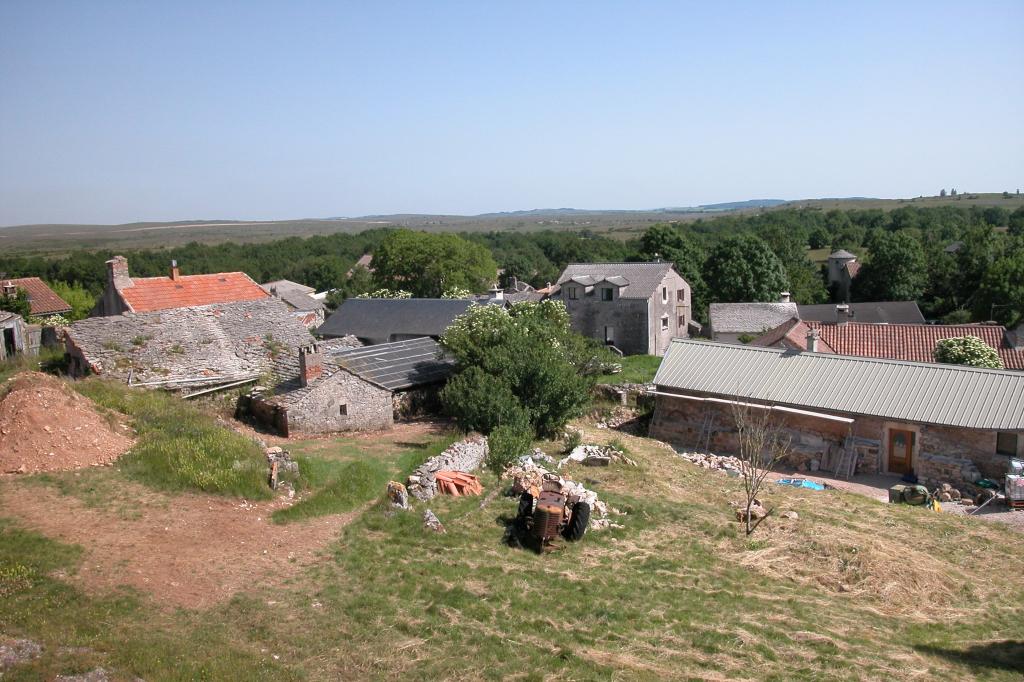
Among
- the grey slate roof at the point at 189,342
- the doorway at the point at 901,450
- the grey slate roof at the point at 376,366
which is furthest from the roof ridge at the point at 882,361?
the grey slate roof at the point at 189,342

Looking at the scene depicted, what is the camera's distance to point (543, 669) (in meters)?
9.79

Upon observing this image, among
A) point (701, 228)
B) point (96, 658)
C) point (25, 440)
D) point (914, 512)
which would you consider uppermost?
point (701, 228)

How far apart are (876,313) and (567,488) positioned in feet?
139

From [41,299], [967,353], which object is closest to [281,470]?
[967,353]

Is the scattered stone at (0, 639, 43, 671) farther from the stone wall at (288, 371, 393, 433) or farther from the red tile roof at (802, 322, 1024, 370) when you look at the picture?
the red tile roof at (802, 322, 1024, 370)

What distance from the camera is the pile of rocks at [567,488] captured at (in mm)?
15984

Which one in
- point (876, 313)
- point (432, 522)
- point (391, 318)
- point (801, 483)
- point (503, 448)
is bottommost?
point (801, 483)

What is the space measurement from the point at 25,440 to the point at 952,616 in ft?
60.9

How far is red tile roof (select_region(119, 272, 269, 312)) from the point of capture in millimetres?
35438

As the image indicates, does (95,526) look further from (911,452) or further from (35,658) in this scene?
(911,452)

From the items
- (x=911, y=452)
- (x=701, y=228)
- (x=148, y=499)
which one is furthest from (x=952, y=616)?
(x=701, y=228)

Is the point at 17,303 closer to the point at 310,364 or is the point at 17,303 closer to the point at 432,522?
the point at 310,364

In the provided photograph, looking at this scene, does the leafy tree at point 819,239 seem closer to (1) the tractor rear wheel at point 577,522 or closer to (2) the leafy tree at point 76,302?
(2) the leafy tree at point 76,302

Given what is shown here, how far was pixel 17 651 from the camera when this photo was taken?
351 inches
